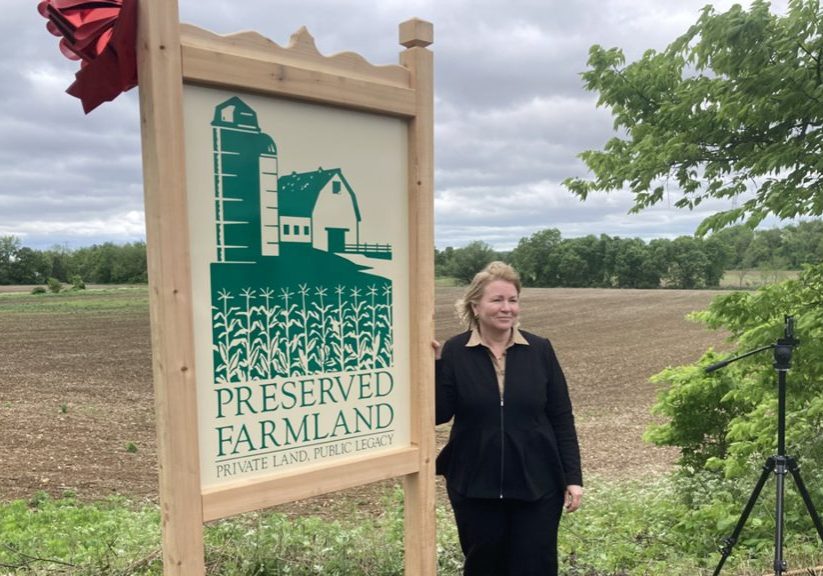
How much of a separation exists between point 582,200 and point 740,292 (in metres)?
1.47

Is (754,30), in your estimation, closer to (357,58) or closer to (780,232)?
(780,232)

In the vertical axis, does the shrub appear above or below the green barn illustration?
below

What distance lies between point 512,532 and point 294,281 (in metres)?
1.54

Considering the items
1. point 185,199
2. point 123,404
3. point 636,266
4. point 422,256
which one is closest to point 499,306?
point 422,256

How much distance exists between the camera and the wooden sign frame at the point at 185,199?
2.20 metres

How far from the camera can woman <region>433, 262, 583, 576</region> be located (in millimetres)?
2971

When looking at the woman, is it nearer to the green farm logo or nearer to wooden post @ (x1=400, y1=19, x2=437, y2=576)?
wooden post @ (x1=400, y1=19, x2=437, y2=576)

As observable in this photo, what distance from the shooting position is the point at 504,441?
Result: 9.74 ft

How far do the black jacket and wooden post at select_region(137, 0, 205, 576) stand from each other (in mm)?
1240

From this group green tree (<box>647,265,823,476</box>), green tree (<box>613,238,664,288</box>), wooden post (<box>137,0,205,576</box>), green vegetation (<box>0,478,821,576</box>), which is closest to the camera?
wooden post (<box>137,0,205,576</box>)

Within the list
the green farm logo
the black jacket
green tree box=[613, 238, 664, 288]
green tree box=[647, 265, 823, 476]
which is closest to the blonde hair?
the black jacket

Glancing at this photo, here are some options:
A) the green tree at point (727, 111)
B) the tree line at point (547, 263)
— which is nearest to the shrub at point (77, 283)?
the tree line at point (547, 263)

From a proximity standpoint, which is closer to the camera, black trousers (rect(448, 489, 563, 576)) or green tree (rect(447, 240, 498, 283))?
black trousers (rect(448, 489, 563, 576))

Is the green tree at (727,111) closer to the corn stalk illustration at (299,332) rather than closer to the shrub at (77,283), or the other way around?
the corn stalk illustration at (299,332)
